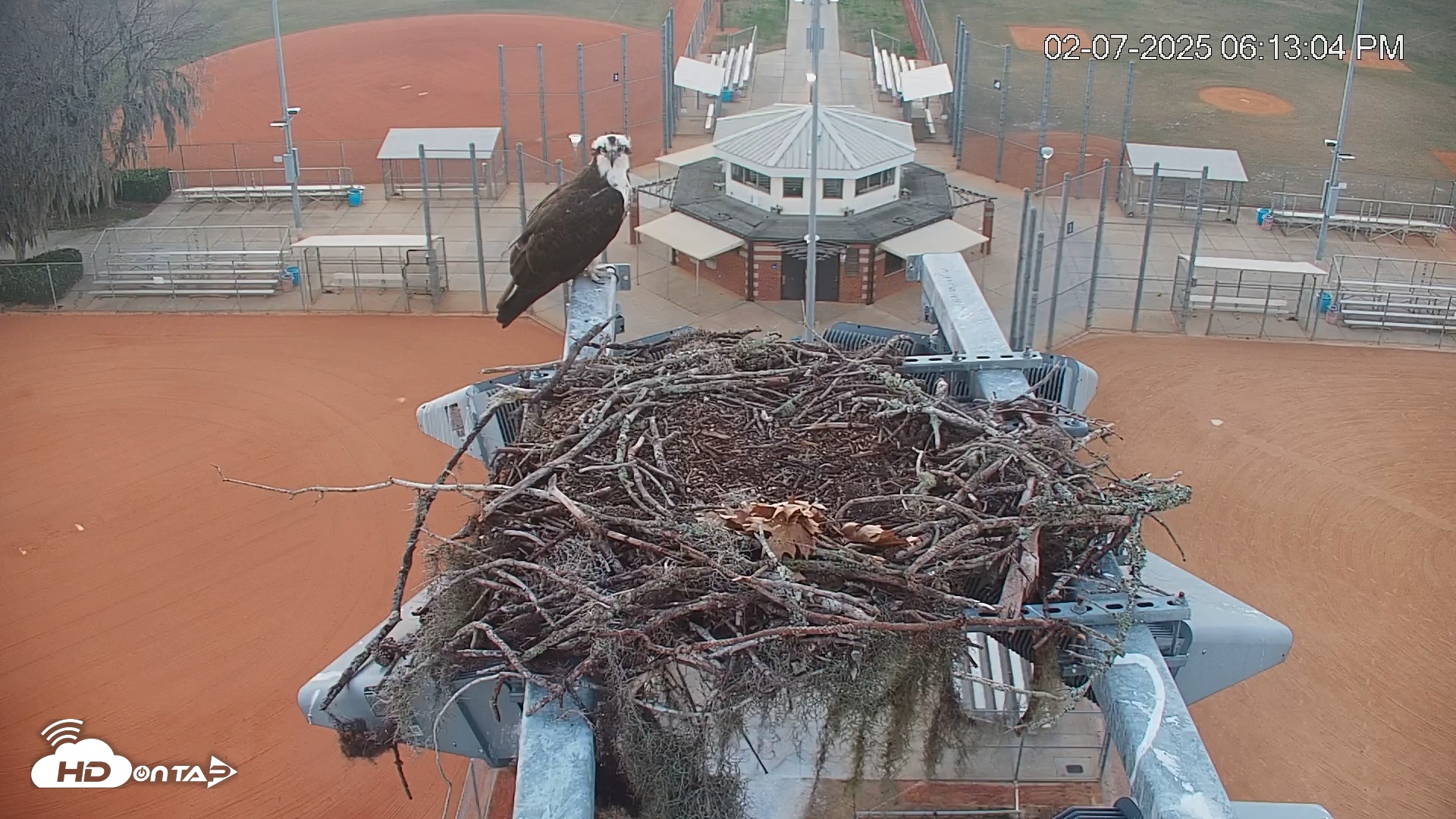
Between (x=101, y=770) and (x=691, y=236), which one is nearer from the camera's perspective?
(x=101, y=770)

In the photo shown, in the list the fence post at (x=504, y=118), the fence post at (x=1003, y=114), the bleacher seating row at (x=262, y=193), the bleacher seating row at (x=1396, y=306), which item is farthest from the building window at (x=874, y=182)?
the bleacher seating row at (x=262, y=193)

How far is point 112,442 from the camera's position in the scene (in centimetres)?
2158

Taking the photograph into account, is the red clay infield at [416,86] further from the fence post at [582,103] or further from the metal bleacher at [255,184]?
the fence post at [582,103]

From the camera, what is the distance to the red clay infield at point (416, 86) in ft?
128

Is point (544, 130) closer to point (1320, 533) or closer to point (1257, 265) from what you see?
point (1257, 265)

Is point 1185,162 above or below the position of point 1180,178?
above

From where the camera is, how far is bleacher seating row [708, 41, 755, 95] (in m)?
42.5

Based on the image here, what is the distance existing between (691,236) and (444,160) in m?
10.5

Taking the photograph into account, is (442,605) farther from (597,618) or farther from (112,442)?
(112,442)

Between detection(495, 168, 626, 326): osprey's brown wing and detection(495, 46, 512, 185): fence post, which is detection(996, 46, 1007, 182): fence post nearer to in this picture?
detection(495, 46, 512, 185): fence post

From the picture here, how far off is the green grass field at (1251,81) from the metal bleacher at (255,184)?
64.9ft

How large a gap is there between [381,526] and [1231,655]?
45.7 feet

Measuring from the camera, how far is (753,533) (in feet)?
24.9

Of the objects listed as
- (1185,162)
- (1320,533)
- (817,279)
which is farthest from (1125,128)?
(1320,533)
